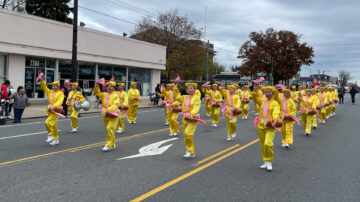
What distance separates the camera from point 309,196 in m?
4.94

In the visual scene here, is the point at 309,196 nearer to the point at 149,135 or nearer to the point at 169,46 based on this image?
the point at 149,135

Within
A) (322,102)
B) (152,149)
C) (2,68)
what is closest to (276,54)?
(322,102)

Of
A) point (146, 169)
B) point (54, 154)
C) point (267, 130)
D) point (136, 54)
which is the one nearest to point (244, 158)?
point (267, 130)

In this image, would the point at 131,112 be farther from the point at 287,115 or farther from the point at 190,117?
the point at 287,115

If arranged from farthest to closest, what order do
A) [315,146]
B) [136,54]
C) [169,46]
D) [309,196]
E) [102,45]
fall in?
[169,46], [136,54], [102,45], [315,146], [309,196]

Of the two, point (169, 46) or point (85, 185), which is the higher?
point (169, 46)

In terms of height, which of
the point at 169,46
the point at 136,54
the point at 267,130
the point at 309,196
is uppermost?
the point at 169,46

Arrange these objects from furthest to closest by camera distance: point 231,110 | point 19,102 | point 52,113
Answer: point 19,102
point 231,110
point 52,113

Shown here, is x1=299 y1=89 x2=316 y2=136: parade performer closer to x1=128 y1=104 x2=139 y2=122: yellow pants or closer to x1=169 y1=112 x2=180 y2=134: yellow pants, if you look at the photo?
x1=169 y1=112 x2=180 y2=134: yellow pants

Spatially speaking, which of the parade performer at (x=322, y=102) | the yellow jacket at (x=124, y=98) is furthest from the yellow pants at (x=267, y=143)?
the parade performer at (x=322, y=102)

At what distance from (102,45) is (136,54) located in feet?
15.5

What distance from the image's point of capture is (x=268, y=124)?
20.7 ft

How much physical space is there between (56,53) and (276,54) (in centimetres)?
3230

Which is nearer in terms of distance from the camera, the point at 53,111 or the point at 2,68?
the point at 53,111
